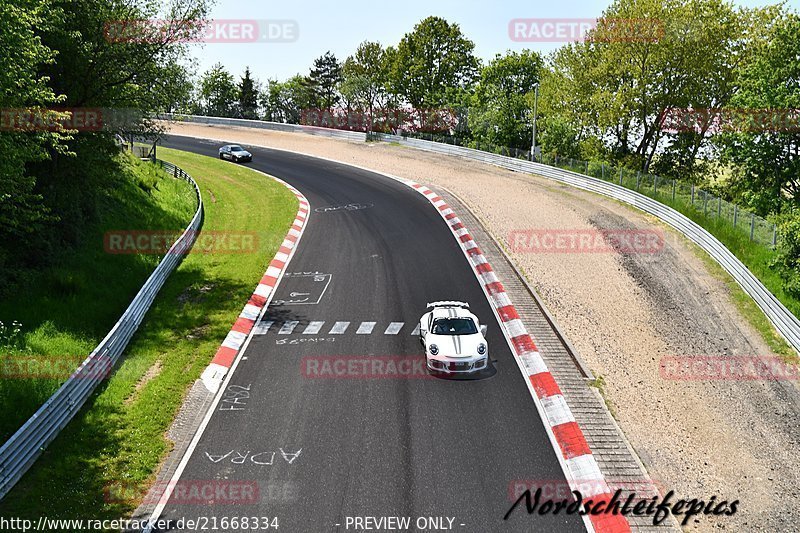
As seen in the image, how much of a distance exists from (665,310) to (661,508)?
10.9m

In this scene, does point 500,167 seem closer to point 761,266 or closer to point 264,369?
point 761,266

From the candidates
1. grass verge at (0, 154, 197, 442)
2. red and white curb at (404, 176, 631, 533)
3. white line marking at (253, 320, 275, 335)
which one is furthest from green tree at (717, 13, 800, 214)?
grass verge at (0, 154, 197, 442)

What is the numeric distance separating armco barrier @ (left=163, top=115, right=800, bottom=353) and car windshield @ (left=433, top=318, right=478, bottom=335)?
11470mm

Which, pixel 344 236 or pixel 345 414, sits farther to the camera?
pixel 344 236

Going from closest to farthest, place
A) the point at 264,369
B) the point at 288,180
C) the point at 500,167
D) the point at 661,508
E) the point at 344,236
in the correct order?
the point at 661,508
the point at 264,369
the point at 344,236
the point at 288,180
the point at 500,167

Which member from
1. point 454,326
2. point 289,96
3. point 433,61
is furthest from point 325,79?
point 454,326

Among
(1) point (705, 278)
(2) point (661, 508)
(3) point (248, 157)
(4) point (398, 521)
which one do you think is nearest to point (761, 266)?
(1) point (705, 278)

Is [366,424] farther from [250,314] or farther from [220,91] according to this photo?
[220,91]

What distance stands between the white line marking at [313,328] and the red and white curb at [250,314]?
6.04 ft

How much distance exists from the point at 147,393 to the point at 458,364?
8.26m

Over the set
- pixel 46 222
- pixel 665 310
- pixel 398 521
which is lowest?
pixel 398 521

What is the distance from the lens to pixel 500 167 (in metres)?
44.8

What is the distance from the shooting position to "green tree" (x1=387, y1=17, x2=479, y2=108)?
74.4 metres

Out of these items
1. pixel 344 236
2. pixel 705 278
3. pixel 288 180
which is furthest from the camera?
pixel 288 180
